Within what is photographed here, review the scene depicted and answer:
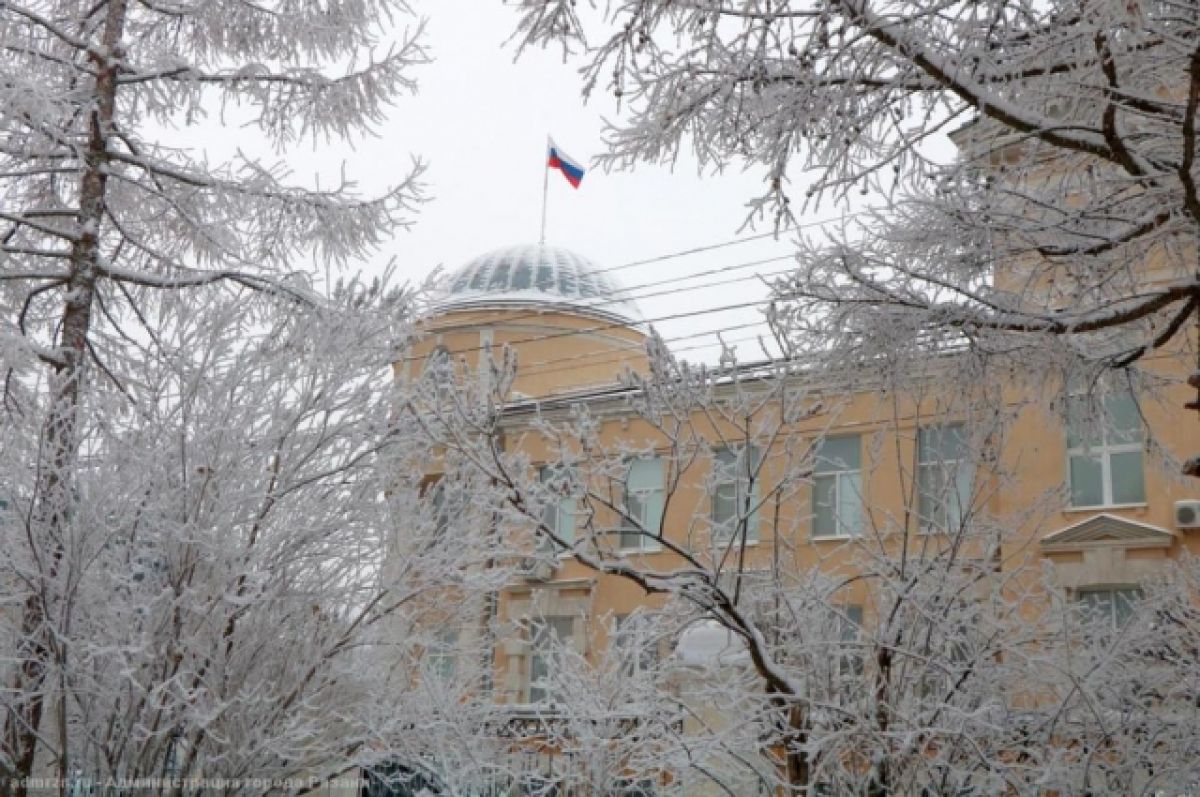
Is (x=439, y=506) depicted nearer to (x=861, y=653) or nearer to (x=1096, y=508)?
(x=861, y=653)

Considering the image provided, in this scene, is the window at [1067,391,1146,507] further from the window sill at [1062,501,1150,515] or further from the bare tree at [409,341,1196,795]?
the bare tree at [409,341,1196,795]

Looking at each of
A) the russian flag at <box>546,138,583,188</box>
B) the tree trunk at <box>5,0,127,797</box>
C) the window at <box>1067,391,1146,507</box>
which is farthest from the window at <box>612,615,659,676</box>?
the russian flag at <box>546,138,583,188</box>

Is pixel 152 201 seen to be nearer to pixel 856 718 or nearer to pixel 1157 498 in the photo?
pixel 856 718

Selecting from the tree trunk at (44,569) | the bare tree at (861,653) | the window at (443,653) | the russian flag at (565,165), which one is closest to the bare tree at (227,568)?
the tree trunk at (44,569)

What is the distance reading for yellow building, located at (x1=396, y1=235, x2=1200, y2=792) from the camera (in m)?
6.82

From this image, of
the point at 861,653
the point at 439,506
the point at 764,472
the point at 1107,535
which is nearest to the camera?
the point at 861,653

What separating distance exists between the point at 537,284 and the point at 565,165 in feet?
14.1

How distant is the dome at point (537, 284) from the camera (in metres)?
29.6

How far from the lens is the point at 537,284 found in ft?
102

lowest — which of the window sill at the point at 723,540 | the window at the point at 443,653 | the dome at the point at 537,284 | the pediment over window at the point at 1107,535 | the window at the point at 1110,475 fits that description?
the window at the point at 443,653

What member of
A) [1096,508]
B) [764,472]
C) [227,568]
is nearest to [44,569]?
[227,568]

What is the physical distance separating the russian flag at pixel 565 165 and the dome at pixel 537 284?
2488 millimetres

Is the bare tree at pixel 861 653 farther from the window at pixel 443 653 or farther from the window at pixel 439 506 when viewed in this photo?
the window at pixel 443 653

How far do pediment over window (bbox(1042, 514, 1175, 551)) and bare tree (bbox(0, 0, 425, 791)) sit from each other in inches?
454
